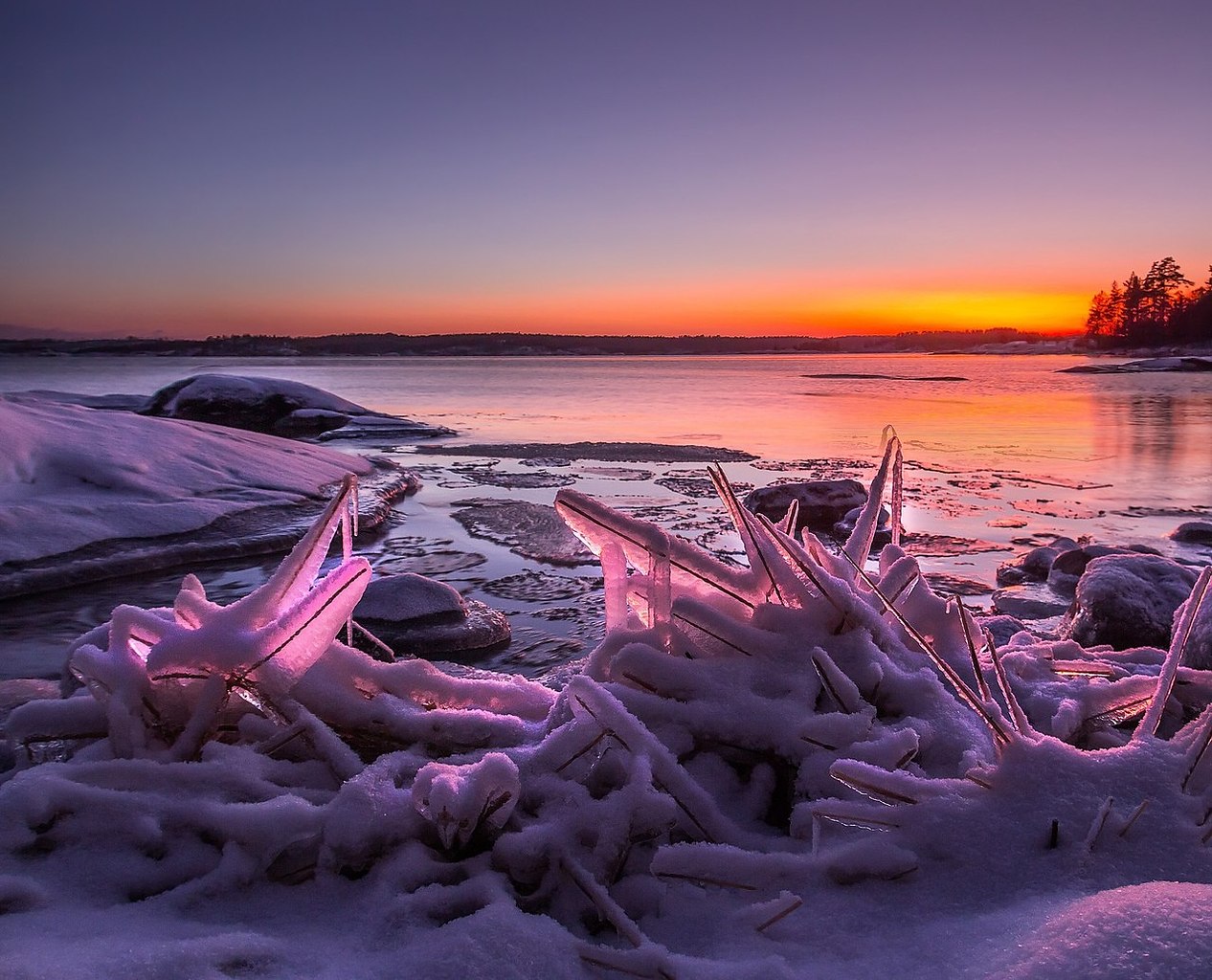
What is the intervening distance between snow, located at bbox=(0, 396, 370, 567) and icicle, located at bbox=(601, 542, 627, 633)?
4.05 meters

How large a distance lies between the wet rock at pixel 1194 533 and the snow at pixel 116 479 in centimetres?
631

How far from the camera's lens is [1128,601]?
2.94m

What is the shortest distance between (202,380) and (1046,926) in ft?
54.8

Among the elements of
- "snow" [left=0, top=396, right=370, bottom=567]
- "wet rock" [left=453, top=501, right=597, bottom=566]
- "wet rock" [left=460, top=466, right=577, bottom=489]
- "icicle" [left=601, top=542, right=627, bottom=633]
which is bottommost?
"wet rock" [left=453, top=501, right=597, bottom=566]

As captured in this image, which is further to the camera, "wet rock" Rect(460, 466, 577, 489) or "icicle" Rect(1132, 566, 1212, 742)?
"wet rock" Rect(460, 466, 577, 489)

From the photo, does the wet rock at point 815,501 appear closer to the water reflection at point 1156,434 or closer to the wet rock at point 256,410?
the water reflection at point 1156,434

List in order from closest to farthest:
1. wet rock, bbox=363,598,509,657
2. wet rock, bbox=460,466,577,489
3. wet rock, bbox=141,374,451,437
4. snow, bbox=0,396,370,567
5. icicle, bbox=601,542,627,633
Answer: icicle, bbox=601,542,627,633 → wet rock, bbox=363,598,509,657 → snow, bbox=0,396,370,567 → wet rock, bbox=460,466,577,489 → wet rock, bbox=141,374,451,437

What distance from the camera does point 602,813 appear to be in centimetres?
83

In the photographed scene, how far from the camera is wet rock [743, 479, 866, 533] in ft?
20.0

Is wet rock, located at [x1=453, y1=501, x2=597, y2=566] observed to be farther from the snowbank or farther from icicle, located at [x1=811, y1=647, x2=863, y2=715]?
icicle, located at [x1=811, y1=647, x2=863, y2=715]

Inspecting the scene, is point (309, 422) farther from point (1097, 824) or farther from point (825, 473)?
point (1097, 824)

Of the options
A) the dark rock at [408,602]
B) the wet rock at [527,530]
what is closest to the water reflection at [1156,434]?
the wet rock at [527,530]

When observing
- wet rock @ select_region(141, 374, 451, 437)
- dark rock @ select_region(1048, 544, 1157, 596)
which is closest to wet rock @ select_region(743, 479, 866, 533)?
dark rock @ select_region(1048, 544, 1157, 596)

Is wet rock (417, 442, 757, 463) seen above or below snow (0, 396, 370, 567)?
below
